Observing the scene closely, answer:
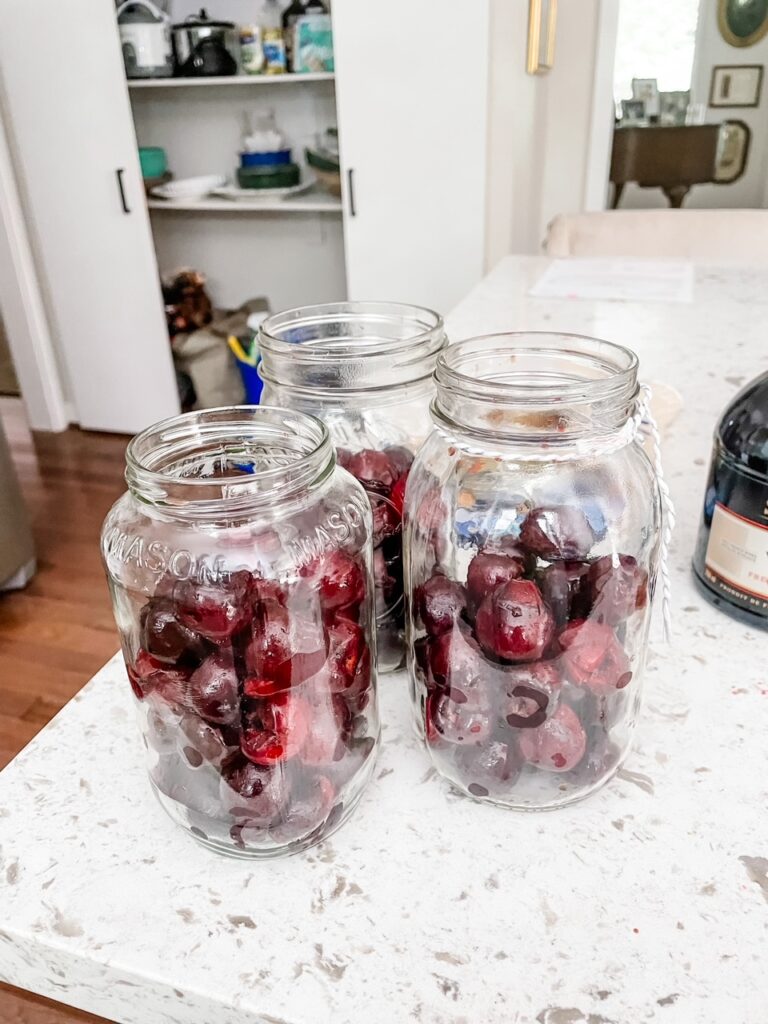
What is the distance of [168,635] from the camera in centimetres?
40

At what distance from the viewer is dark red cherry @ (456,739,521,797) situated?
460mm

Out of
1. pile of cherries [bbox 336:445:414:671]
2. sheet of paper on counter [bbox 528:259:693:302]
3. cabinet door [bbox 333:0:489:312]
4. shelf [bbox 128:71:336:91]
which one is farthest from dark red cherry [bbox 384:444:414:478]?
shelf [bbox 128:71:336:91]

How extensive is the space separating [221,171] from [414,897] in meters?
3.04

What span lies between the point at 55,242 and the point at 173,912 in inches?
107

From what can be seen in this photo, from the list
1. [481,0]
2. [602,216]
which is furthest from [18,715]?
[481,0]

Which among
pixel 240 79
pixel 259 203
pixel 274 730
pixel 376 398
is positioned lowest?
pixel 259 203

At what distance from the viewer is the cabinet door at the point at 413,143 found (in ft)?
7.03

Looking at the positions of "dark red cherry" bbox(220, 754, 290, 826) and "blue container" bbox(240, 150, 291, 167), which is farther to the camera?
"blue container" bbox(240, 150, 291, 167)

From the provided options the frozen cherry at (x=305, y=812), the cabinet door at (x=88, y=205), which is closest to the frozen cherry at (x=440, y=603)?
the frozen cherry at (x=305, y=812)

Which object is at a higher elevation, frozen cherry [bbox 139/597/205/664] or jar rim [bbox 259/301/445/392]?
jar rim [bbox 259/301/445/392]

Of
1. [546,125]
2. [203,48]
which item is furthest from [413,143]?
[546,125]

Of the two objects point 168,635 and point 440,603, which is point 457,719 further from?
point 168,635

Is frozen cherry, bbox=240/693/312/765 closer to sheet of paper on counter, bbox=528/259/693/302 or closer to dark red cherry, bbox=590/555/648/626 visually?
dark red cherry, bbox=590/555/648/626

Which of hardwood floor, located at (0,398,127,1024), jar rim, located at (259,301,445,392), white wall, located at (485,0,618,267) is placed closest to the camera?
jar rim, located at (259,301,445,392)
